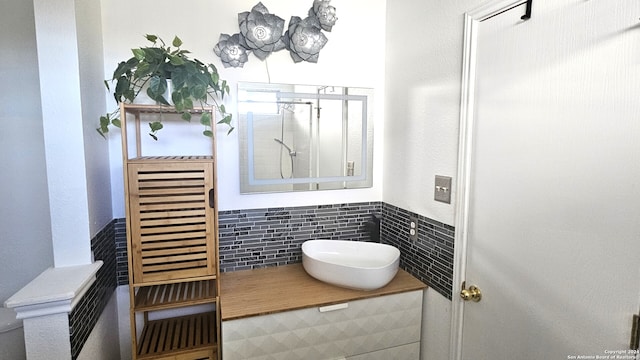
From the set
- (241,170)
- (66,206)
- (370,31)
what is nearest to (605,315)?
(241,170)

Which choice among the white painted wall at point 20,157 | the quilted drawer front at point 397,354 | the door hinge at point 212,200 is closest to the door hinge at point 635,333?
the quilted drawer front at point 397,354

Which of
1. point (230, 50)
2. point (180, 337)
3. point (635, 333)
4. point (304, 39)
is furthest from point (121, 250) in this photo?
point (635, 333)

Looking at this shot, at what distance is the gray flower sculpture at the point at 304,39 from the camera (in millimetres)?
1783

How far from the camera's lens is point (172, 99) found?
133 cm

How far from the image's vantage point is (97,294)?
1393mm

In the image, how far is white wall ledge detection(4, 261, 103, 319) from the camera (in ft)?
3.45

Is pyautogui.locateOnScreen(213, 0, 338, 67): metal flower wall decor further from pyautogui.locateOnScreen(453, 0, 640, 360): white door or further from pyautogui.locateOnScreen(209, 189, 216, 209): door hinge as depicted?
pyautogui.locateOnScreen(453, 0, 640, 360): white door

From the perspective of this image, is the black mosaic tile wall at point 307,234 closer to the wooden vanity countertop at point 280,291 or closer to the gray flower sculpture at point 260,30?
the wooden vanity countertop at point 280,291

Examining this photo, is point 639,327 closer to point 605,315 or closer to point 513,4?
point 605,315

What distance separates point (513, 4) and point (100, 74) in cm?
181

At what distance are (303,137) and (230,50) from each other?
623 mm

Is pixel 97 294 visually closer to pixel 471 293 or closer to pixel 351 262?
pixel 351 262

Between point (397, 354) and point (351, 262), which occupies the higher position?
point (351, 262)

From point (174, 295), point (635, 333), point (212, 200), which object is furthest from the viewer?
point (174, 295)
